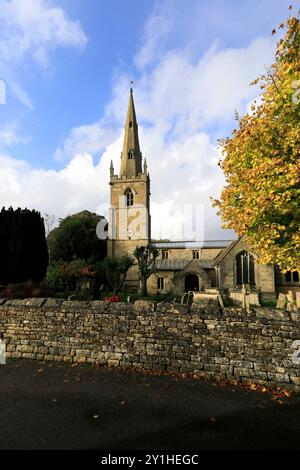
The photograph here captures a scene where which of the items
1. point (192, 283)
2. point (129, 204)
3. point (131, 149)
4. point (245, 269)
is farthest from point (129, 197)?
point (245, 269)

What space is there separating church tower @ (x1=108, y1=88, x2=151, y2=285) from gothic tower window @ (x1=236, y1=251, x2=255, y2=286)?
14104mm

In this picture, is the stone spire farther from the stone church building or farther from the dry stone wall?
the dry stone wall

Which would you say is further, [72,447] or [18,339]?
[18,339]

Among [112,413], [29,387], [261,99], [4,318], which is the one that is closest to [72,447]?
[112,413]

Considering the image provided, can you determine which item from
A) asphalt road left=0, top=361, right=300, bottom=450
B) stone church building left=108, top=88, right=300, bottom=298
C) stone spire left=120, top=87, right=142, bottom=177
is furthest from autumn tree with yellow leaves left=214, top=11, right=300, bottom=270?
stone spire left=120, top=87, right=142, bottom=177

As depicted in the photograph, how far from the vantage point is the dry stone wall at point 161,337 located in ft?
18.7

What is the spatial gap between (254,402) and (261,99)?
29.5 ft

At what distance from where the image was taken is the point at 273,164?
6770 millimetres

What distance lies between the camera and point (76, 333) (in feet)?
23.0

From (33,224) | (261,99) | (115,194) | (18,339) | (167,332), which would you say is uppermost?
(115,194)

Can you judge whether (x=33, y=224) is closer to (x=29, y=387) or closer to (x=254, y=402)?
(x=29, y=387)

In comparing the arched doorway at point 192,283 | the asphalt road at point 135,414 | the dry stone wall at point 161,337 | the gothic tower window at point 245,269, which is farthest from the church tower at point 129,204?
the asphalt road at point 135,414

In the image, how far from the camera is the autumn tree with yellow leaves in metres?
6.83

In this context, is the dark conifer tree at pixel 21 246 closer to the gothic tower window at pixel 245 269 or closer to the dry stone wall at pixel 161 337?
the dry stone wall at pixel 161 337
